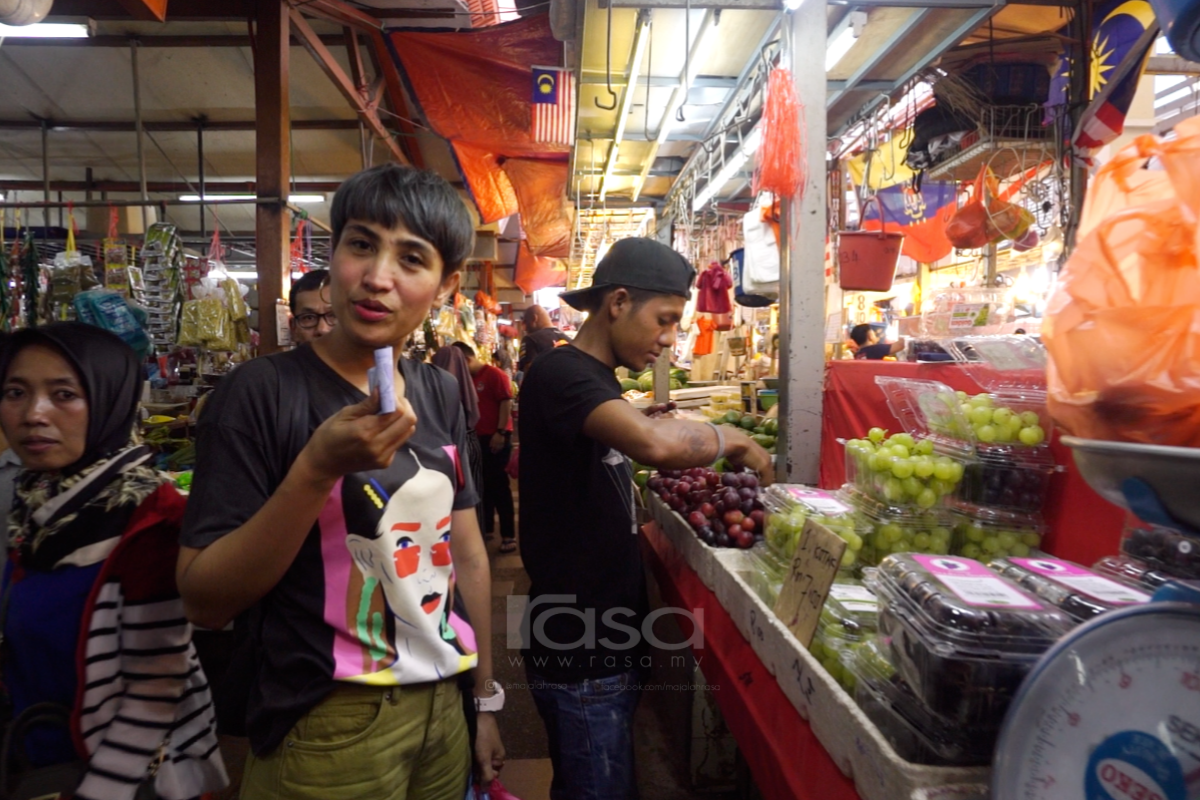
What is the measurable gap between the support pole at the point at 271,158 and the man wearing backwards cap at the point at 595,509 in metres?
2.58

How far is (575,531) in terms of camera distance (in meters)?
1.83

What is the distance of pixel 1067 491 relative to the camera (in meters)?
1.60

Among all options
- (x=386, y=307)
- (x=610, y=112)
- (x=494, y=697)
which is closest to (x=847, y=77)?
(x=610, y=112)

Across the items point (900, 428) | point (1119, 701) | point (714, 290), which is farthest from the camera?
point (714, 290)

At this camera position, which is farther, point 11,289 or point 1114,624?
point 11,289

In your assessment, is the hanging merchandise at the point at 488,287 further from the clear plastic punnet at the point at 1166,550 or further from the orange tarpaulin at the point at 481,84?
the clear plastic punnet at the point at 1166,550

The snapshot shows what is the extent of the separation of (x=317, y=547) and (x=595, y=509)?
2.87 feet

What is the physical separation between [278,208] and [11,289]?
1782mm

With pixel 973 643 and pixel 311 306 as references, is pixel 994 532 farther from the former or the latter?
pixel 311 306

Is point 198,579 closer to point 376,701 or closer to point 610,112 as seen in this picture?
point 376,701

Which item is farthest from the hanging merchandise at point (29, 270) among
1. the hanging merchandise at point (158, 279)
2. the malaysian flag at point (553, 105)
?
the malaysian flag at point (553, 105)

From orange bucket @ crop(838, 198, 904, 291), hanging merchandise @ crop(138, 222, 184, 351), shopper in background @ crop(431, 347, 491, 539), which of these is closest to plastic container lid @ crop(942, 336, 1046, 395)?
orange bucket @ crop(838, 198, 904, 291)

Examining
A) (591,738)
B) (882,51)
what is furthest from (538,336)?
(591,738)

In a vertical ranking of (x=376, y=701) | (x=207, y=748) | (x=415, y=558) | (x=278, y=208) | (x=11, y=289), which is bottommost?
(x=207, y=748)
